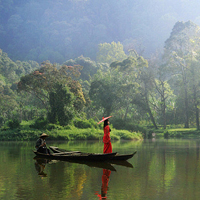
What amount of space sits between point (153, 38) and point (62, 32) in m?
43.0

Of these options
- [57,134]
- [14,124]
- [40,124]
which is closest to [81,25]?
[40,124]

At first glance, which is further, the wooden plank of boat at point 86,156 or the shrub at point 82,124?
the shrub at point 82,124

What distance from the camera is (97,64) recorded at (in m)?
88.9

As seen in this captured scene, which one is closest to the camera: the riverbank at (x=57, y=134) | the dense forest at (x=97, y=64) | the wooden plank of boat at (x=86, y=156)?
the wooden plank of boat at (x=86, y=156)

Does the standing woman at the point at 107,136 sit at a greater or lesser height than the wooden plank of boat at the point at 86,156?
greater

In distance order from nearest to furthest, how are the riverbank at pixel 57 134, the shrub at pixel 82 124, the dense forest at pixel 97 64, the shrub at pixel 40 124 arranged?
the riverbank at pixel 57 134 → the shrub at pixel 40 124 → the shrub at pixel 82 124 → the dense forest at pixel 97 64

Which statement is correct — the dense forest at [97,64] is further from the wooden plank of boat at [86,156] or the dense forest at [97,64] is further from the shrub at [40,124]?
the wooden plank of boat at [86,156]

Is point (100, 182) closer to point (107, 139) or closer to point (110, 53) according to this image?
point (107, 139)

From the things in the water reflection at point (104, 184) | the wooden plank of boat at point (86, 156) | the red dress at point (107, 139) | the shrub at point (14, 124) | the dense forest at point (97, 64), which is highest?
the dense forest at point (97, 64)

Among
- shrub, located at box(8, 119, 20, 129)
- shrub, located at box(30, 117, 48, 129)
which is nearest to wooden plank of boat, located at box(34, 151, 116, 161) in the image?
shrub, located at box(8, 119, 20, 129)

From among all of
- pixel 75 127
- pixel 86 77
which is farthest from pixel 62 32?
pixel 75 127

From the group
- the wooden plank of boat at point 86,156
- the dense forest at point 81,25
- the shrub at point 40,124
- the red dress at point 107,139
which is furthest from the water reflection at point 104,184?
the dense forest at point 81,25

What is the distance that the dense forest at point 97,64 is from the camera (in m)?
44.3

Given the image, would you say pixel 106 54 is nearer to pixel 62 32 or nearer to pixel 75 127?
pixel 62 32
